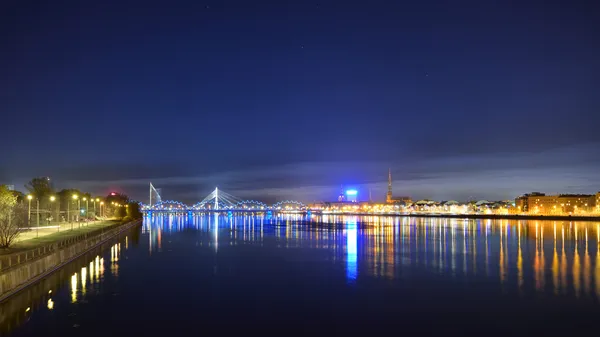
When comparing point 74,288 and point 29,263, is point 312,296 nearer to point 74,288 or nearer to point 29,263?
point 74,288

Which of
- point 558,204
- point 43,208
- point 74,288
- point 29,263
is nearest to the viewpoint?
point 29,263

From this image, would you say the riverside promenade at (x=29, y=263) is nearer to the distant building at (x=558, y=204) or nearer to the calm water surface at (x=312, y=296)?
the calm water surface at (x=312, y=296)

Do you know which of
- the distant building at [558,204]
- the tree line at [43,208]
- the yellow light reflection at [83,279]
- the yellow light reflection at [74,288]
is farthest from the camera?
the distant building at [558,204]

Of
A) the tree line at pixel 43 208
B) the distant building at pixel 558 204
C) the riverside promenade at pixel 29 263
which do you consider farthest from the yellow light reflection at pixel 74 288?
the distant building at pixel 558 204

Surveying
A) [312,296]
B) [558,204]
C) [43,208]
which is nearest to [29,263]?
[312,296]

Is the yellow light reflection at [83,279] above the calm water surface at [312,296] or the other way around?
above

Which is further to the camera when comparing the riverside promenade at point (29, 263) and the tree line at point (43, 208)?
the tree line at point (43, 208)

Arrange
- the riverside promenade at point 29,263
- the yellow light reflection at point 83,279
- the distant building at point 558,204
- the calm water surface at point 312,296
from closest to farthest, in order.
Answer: the calm water surface at point 312,296 < the riverside promenade at point 29,263 < the yellow light reflection at point 83,279 < the distant building at point 558,204

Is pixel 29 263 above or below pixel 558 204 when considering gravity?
above

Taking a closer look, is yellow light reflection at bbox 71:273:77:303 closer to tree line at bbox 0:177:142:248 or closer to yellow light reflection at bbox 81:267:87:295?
yellow light reflection at bbox 81:267:87:295

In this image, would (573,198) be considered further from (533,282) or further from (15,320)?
(15,320)

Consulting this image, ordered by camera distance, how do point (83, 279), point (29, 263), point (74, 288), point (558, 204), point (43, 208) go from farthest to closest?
point (558, 204) < point (43, 208) < point (83, 279) < point (74, 288) < point (29, 263)

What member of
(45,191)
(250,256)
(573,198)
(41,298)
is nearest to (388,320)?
(41,298)

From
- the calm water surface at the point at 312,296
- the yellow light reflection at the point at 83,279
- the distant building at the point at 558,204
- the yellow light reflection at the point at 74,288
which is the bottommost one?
the distant building at the point at 558,204
